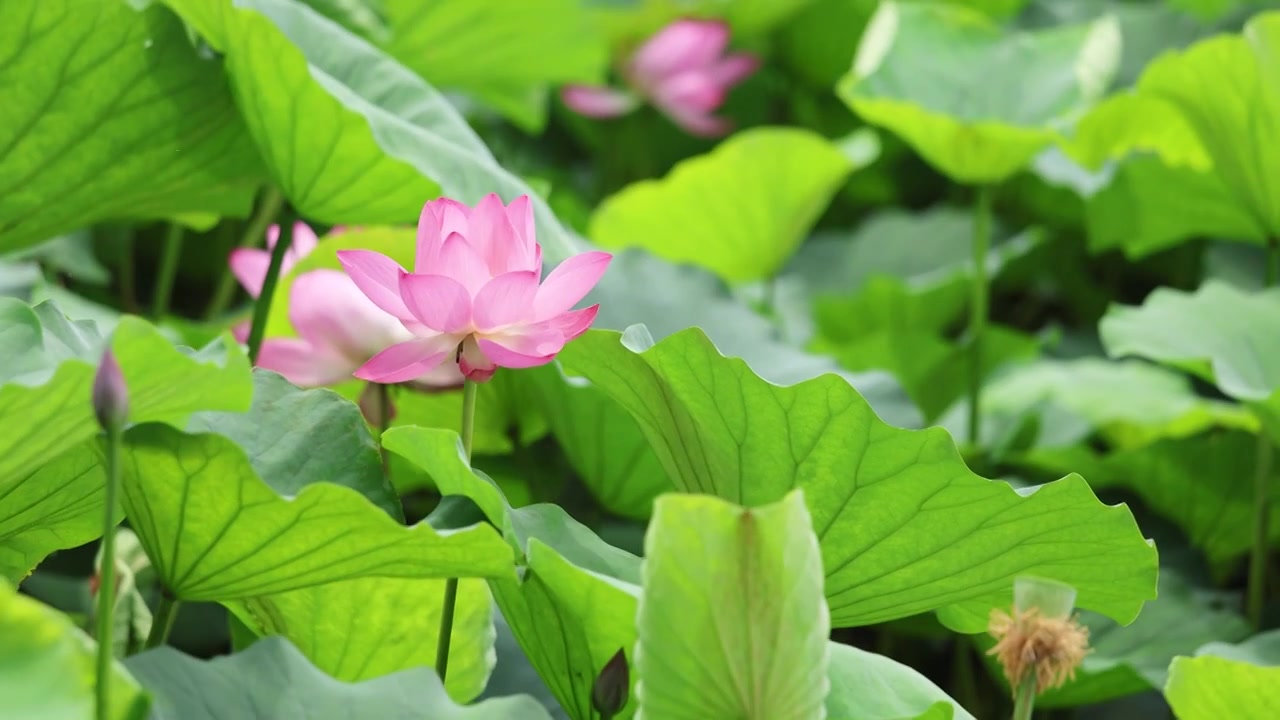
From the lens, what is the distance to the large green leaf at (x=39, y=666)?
A: 40cm

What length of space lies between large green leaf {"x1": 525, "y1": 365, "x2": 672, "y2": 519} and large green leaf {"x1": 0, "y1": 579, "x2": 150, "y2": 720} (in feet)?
1.46

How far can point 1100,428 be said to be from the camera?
1.12 m

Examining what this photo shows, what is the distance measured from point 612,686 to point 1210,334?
0.58 m

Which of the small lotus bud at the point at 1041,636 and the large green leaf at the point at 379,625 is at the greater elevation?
the small lotus bud at the point at 1041,636

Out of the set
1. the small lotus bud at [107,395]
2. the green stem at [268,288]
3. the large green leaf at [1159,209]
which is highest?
the small lotus bud at [107,395]

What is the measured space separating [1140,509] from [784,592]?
717 mm

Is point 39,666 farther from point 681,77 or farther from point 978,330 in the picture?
point 681,77

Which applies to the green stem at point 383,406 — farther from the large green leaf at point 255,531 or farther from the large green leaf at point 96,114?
the large green leaf at point 255,531

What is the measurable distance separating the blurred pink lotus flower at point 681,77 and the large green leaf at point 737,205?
220mm

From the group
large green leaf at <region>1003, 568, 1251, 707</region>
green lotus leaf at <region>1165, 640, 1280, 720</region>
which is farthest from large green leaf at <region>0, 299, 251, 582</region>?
large green leaf at <region>1003, 568, 1251, 707</region>

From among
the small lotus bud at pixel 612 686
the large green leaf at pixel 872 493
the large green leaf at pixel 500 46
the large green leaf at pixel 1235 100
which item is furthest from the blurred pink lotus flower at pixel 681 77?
the small lotus bud at pixel 612 686

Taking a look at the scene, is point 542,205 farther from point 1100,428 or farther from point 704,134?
point 704,134

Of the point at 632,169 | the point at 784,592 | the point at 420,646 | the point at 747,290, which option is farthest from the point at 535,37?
the point at 784,592

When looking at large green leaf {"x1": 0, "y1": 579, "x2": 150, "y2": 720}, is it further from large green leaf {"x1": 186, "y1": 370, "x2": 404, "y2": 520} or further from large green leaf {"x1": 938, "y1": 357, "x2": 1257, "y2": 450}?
large green leaf {"x1": 938, "y1": 357, "x2": 1257, "y2": 450}
